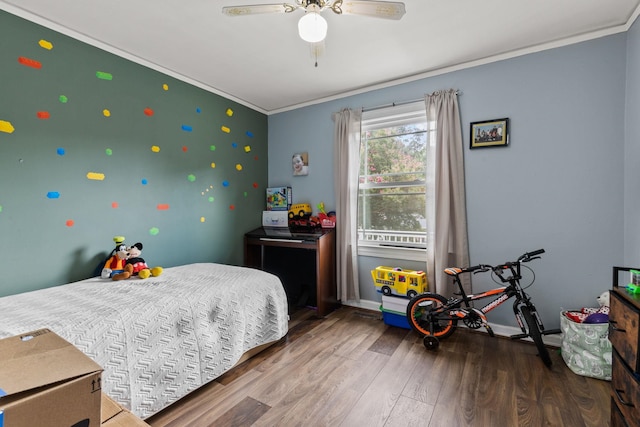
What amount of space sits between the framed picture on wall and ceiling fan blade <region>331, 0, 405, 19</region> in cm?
196

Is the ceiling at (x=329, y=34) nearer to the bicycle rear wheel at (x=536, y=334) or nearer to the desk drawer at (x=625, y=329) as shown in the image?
the desk drawer at (x=625, y=329)

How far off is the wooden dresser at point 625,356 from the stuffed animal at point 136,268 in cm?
274

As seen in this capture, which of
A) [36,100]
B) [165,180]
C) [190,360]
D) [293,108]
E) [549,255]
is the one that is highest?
[293,108]

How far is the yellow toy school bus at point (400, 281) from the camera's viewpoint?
2.66m

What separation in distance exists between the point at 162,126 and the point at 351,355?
8.46 feet

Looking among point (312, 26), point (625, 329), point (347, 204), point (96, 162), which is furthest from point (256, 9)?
point (625, 329)

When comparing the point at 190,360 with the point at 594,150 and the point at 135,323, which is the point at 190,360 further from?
the point at 594,150

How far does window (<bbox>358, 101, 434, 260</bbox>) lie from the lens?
9.75ft

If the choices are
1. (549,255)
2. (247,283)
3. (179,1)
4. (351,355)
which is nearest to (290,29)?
(179,1)

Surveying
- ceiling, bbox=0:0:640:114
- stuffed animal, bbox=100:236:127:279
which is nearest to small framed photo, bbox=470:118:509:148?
ceiling, bbox=0:0:640:114

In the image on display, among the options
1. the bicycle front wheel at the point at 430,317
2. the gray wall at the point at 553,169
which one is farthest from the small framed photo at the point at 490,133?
the bicycle front wheel at the point at 430,317

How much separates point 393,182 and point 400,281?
104cm

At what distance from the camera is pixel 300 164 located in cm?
360

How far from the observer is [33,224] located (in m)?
1.96
